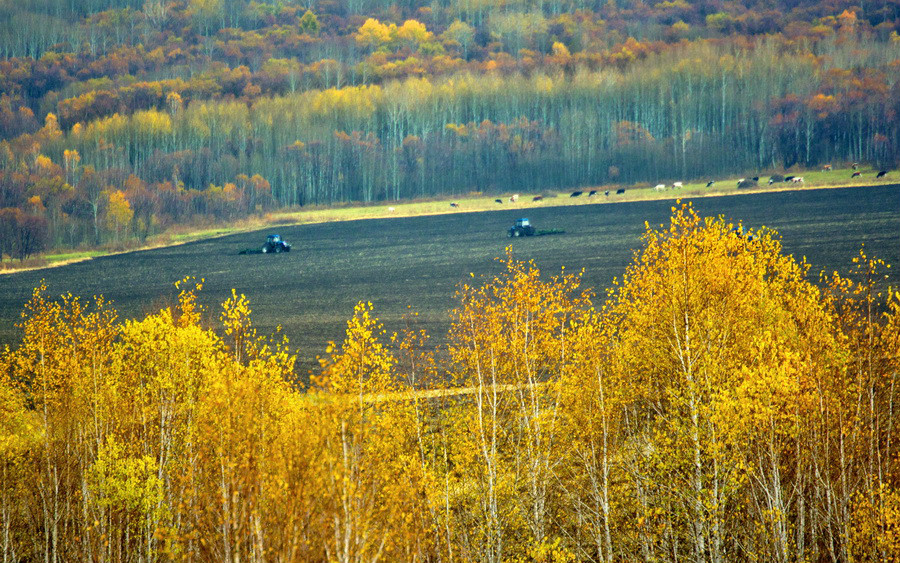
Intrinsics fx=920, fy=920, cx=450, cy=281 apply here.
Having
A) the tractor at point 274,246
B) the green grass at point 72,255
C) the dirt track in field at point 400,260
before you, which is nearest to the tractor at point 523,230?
the dirt track in field at point 400,260

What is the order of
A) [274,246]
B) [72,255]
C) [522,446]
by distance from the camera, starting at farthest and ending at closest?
[72,255], [274,246], [522,446]

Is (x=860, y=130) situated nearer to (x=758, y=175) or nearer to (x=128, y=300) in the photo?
(x=758, y=175)

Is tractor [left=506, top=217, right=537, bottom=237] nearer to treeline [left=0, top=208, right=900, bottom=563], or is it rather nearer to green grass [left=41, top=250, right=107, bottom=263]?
green grass [left=41, top=250, right=107, bottom=263]

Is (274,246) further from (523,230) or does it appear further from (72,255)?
(523,230)

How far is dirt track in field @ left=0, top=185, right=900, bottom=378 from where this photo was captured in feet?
245

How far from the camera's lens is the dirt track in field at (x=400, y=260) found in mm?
Answer: 74562

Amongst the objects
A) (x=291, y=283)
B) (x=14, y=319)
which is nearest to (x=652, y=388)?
(x=14, y=319)

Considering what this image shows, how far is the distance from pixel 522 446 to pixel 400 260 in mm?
83564

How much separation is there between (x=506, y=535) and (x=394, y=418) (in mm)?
5078

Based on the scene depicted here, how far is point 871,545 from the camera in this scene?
22547 mm

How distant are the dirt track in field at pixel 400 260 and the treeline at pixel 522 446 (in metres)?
20.9

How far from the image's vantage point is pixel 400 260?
113438 mm

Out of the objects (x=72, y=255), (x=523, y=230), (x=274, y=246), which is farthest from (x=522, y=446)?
(x=72, y=255)

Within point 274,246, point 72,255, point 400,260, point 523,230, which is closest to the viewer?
point 400,260
